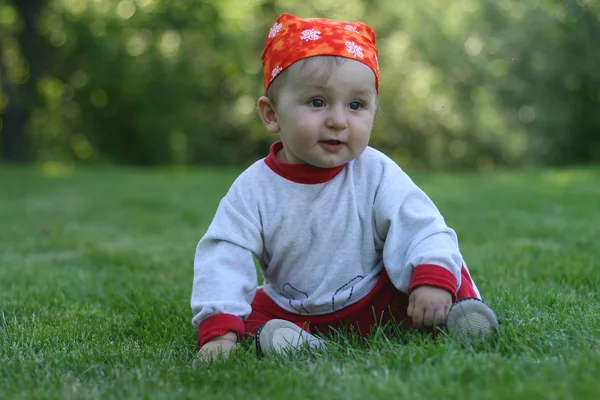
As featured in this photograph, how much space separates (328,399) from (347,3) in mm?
19761

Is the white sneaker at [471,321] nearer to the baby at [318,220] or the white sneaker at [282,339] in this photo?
the baby at [318,220]

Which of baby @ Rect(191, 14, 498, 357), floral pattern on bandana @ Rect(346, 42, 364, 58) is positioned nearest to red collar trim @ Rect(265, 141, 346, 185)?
baby @ Rect(191, 14, 498, 357)

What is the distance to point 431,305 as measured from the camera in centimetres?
221

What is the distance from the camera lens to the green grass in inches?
70.2

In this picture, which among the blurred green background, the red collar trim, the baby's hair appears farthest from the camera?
the blurred green background

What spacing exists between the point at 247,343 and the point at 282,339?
0.55ft

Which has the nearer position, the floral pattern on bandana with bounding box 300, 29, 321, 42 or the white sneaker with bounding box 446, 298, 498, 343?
the white sneaker with bounding box 446, 298, 498, 343

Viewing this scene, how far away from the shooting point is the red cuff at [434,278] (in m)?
2.22

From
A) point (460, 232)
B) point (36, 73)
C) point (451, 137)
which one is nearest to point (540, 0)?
point (451, 137)

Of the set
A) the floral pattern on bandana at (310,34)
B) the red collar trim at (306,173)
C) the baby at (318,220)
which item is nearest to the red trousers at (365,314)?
the baby at (318,220)

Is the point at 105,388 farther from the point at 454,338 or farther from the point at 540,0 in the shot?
the point at 540,0

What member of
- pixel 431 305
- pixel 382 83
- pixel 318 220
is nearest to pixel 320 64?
pixel 318 220

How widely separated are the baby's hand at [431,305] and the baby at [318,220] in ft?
0.13

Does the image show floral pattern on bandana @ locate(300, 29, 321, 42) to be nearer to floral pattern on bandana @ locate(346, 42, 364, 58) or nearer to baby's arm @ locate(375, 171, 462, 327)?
floral pattern on bandana @ locate(346, 42, 364, 58)
